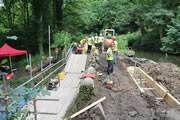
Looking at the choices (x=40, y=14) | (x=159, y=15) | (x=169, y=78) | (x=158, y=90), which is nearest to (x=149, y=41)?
(x=159, y=15)

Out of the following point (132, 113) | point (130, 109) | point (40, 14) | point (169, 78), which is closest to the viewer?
point (132, 113)

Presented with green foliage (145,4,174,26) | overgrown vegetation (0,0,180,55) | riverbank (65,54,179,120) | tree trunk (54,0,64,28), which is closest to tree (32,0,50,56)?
overgrown vegetation (0,0,180,55)

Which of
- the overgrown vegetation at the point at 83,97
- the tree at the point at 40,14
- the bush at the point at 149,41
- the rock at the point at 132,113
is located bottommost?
the rock at the point at 132,113

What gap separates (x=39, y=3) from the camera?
651 inches

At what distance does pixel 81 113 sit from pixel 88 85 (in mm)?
1044

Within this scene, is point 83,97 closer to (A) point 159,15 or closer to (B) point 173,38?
(B) point 173,38

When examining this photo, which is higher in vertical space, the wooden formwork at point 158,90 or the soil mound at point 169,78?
the soil mound at point 169,78

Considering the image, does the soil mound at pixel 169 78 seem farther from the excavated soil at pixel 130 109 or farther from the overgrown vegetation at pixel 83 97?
the overgrown vegetation at pixel 83 97

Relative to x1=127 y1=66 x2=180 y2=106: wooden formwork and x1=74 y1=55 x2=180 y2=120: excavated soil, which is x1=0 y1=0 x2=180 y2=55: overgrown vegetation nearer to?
x1=127 y1=66 x2=180 y2=106: wooden formwork

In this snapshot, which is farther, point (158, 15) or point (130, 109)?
point (158, 15)

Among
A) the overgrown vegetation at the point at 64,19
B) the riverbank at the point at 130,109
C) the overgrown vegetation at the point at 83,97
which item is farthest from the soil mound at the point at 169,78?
the overgrown vegetation at the point at 64,19

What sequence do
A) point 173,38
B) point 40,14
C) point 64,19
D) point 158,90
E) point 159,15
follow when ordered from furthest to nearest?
point 159,15 < point 64,19 < point 173,38 < point 40,14 < point 158,90

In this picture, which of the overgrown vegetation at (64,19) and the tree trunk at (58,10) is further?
the tree trunk at (58,10)

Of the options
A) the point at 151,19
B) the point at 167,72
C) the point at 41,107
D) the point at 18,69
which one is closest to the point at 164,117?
the point at 41,107
